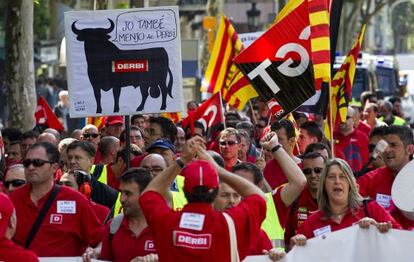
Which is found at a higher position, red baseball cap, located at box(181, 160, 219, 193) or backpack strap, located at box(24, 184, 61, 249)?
red baseball cap, located at box(181, 160, 219, 193)

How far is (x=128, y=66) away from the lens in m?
12.0

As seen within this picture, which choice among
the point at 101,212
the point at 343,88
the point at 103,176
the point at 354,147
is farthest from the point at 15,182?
the point at 343,88

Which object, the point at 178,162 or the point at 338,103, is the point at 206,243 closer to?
the point at 178,162

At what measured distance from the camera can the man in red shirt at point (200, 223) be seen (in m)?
7.36

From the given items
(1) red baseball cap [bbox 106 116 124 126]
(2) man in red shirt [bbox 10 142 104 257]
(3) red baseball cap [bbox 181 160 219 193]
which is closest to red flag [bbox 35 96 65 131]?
(1) red baseball cap [bbox 106 116 124 126]

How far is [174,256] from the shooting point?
7.45 meters

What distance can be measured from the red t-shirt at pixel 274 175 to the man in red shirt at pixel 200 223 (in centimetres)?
404

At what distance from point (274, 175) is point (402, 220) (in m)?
2.07

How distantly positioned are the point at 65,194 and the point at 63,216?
0.52 feet

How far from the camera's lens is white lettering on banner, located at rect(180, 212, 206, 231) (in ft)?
24.2

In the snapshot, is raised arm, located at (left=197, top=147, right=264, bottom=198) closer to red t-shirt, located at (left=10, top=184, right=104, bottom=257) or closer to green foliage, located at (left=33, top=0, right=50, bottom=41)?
red t-shirt, located at (left=10, top=184, right=104, bottom=257)

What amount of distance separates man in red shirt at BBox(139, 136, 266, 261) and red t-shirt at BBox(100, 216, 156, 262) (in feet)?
2.55

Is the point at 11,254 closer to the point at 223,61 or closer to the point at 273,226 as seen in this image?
the point at 273,226

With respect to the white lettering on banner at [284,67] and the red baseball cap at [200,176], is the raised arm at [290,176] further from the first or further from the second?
the white lettering on banner at [284,67]
